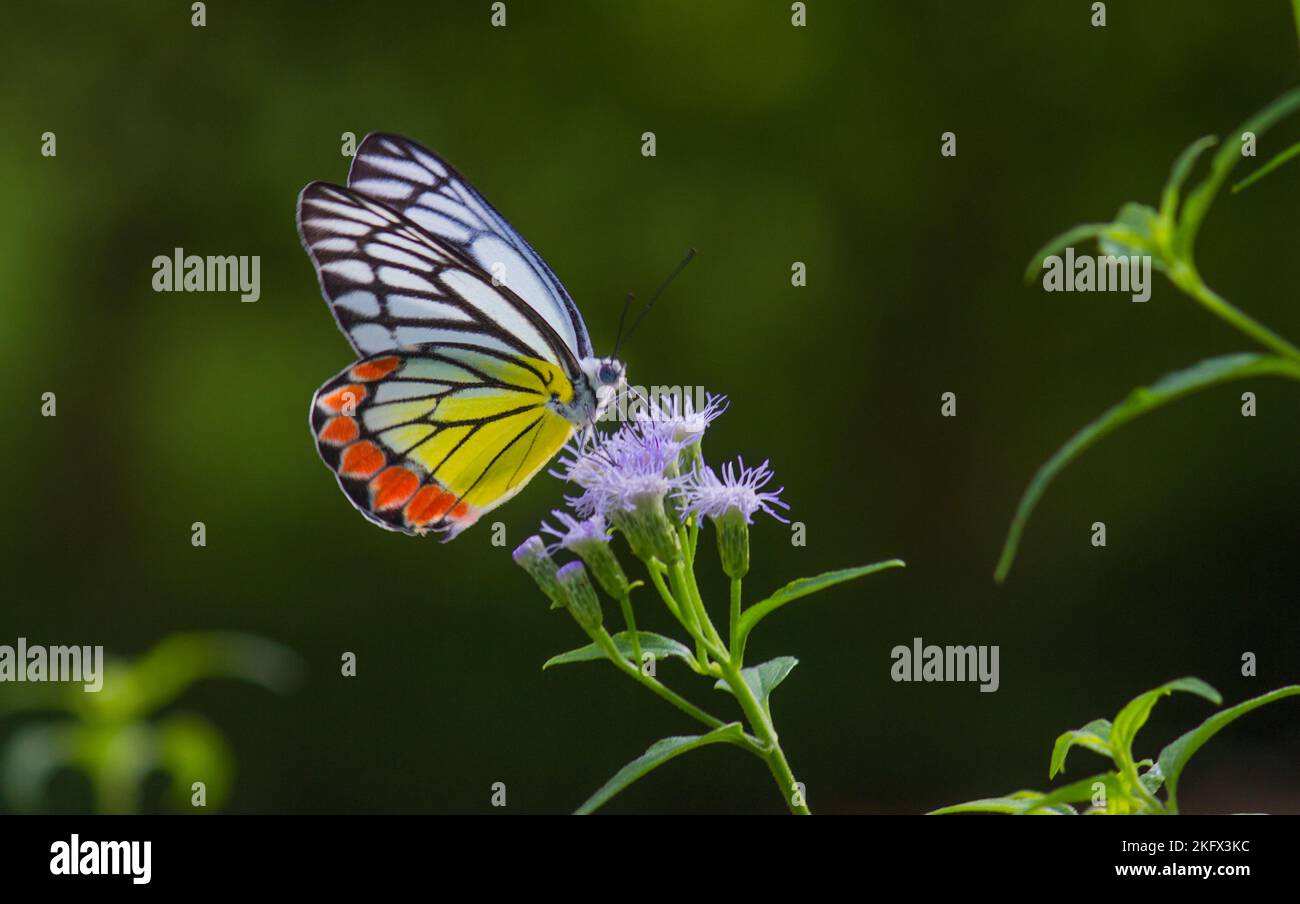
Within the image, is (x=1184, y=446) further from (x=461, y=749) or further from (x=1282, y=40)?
(x=461, y=749)

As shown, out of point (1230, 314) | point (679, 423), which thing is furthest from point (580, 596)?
point (1230, 314)

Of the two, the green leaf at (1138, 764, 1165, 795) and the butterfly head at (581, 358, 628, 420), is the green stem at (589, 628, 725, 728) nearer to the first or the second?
the green leaf at (1138, 764, 1165, 795)

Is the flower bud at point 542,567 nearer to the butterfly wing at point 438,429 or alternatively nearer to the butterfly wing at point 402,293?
the butterfly wing at point 438,429

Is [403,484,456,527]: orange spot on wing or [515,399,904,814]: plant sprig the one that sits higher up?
[403,484,456,527]: orange spot on wing

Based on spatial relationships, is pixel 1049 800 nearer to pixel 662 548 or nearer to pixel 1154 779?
pixel 1154 779

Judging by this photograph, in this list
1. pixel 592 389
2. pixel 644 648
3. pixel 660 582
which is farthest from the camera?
pixel 592 389

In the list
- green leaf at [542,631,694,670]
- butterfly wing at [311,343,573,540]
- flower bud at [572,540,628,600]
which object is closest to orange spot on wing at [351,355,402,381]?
butterfly wing at [311,343,573,540]

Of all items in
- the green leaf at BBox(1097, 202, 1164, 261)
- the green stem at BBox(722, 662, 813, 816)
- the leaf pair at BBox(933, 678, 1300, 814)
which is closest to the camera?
the green leaf at BBox(1097, 202, 1164, 261)

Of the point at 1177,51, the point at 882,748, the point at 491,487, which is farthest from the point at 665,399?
the point at 1177,51
